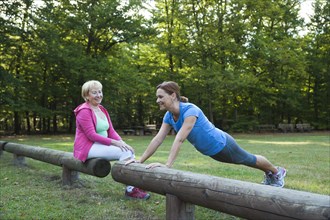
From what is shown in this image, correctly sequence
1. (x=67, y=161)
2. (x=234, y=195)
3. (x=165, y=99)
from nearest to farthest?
1. (x=234, y=195)
2. (x=165, y=99)
3. (x=67, y=161)

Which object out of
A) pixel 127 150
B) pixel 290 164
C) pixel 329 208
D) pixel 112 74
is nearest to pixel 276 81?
pixel 112 74

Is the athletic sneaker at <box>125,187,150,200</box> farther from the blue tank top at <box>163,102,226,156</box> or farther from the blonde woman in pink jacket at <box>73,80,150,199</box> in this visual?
the blue tank top at <box>163,102,226,156</box>

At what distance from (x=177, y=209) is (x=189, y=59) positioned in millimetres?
26134

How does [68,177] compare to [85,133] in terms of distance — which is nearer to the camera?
[85,133]

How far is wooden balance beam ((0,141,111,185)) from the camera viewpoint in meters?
5.51

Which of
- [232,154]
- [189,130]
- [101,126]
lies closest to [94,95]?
[101,126]

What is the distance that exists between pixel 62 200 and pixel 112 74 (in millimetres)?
22251

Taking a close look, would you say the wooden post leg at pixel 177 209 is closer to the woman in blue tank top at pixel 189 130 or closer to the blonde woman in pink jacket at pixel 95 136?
the woman in blue tank top at pixel 189 130

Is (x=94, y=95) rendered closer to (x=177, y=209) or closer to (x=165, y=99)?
(x=165, y=99)

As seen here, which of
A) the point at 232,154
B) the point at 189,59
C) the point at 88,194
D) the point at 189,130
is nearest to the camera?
the point at 189,130

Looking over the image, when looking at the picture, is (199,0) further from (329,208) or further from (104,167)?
(329,208)

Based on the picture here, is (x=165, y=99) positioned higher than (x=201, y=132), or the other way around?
(x=165, y=99)

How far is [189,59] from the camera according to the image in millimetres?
29516

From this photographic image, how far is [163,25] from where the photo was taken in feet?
108
